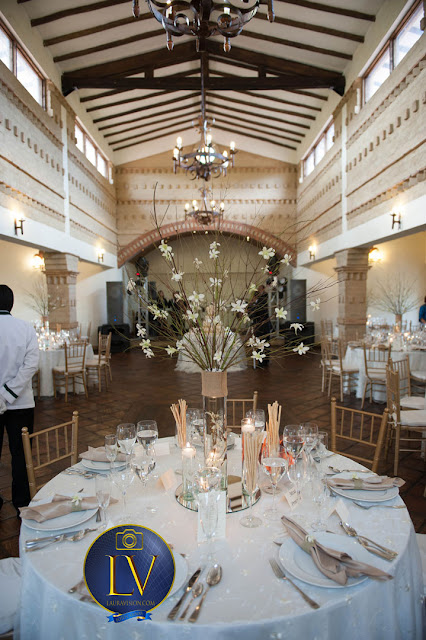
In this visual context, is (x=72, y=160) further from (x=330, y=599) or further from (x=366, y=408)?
(x=330, y=599)

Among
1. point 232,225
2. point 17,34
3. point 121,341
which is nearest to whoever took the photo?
point 17,34

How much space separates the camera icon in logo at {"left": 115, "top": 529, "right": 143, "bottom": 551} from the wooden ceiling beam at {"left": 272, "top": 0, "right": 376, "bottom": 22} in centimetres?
737

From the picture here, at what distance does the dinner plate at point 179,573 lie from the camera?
3.53 ft

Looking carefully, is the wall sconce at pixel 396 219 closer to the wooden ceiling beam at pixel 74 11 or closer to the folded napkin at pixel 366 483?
the wooden ceiling beam at pixel 74 11

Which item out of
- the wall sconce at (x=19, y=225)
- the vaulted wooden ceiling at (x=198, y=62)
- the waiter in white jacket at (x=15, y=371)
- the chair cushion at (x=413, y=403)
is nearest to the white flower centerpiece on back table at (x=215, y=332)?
the waiter in white jacket at (x=15, y=371)

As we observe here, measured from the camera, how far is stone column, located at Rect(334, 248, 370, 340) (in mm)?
8508

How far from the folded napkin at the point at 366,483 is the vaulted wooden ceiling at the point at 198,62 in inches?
274

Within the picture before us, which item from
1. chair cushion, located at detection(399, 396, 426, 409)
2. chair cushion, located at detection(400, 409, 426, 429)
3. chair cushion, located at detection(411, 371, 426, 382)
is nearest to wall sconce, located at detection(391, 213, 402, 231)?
chair cushion, located at detection(411, 371, 426, 382)

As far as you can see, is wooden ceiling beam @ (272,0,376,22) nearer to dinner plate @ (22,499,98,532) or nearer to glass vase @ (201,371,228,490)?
glass vase @ (201,371,228,490)

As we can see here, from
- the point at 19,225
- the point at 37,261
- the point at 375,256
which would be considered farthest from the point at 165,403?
the point at 375,256

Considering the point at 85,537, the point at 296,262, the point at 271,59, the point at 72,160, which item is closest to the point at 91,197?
the point at 72,160

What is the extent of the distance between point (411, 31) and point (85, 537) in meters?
7.26

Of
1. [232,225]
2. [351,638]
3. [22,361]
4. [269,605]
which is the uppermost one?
[232,225]

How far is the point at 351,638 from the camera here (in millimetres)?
1048
